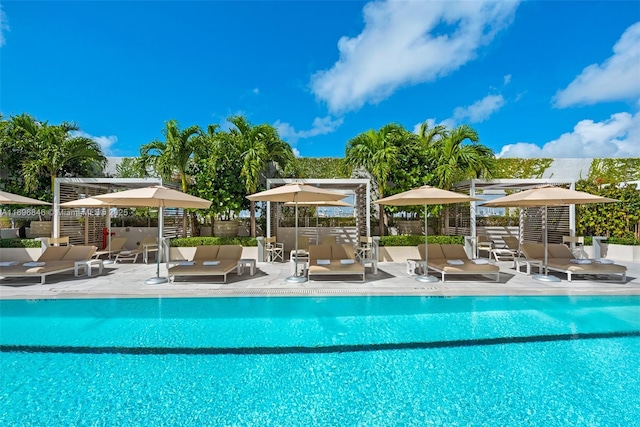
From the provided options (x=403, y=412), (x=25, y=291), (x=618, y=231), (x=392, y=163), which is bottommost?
(x=403, y=412)

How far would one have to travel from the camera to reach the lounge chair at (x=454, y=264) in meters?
8.42

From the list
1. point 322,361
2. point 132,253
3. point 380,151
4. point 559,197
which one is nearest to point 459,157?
point 380,151

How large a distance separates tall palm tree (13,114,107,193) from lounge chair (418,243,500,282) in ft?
49.0

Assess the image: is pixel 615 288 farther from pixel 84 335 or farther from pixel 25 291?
pixel 25 291

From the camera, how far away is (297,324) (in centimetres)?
613

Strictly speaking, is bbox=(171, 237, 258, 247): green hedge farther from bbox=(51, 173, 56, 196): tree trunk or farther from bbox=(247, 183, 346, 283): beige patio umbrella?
bbox=(51, 173, 56, 196): tree trunk

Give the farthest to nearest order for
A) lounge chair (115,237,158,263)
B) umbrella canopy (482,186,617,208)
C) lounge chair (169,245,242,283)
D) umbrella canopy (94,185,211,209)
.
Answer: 1. lounge chair (115,237,158,263)
2. lounge chair (169,245,242,283)
3. umbrella canopy (482,186,617,208)
4. umbrella canopy (94,185,211,209)

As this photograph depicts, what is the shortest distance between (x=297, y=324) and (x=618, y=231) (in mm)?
15601

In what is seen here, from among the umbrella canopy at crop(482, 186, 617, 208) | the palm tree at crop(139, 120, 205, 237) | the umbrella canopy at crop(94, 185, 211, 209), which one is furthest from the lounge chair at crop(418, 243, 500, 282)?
the palm tree at crop(139, 120, 205, 237)

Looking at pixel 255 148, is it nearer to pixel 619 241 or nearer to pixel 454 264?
pixel 454 264

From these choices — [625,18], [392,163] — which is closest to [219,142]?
[392,163]

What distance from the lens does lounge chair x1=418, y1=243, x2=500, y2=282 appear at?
8422 millimetres

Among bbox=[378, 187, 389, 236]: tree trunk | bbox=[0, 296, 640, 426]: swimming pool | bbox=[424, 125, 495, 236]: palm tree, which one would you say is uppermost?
Answer: bbox=[424, 125, 495, 236]: palm tree

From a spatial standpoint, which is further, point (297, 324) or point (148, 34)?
A: point (148, 34)
